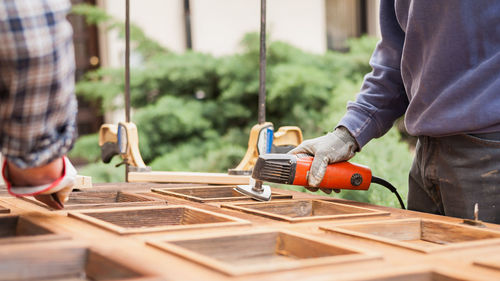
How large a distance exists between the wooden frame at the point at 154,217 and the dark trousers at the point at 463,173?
20.0 inches

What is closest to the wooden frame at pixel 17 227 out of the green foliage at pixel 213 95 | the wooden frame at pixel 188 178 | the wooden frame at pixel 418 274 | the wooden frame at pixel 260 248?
the wooden frame at pixel 260 248

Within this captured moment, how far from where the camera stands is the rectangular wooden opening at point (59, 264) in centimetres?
73

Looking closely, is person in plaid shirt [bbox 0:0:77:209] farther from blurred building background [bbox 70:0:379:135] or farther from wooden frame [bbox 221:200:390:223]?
blurred building background [bbox 70:0:379:135]

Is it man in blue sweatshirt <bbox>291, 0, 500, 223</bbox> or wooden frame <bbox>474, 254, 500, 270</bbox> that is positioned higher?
man in blue sweatshirt <bbox>291, 0, 500, 223</bbox>

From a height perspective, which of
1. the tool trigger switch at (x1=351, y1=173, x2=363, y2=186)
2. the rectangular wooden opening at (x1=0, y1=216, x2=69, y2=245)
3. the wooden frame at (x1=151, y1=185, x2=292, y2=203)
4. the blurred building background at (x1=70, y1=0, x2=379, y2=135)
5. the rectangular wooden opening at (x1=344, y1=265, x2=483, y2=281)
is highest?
the blurred building background at (x1=70, y1=0, x2=379, y2=135)

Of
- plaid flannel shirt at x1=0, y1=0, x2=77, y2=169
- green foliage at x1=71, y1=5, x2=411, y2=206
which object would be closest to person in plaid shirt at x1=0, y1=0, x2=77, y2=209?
plaid flannel shirt at x1=0, y1=0, x2=77, y2=169

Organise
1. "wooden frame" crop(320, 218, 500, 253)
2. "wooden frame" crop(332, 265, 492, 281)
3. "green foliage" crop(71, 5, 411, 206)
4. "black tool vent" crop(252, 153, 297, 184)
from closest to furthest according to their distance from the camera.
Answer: "wooden frame" crop(332, 265, 492, 281) < "wooden frame" crop(320, 218, 500, 253) < "black tool vent" crop(252, 153, 297, 184) < "green foliage" crop(71, 5, 411, 206)

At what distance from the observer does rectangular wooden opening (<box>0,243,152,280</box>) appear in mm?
731

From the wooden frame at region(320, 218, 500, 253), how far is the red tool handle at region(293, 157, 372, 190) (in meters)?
0.35

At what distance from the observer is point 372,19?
5551 millimetres

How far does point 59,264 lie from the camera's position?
77 cm

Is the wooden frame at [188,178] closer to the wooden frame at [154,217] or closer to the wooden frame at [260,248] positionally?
the wooden frame at [154,217]

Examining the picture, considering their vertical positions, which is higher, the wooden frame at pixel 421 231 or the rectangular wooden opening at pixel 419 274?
the rectangular wooden opening at pixel 419 274

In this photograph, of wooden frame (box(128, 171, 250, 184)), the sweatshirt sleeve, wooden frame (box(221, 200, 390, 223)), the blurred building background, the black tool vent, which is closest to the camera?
wooden frame (box(221, 200, 390, 223))
